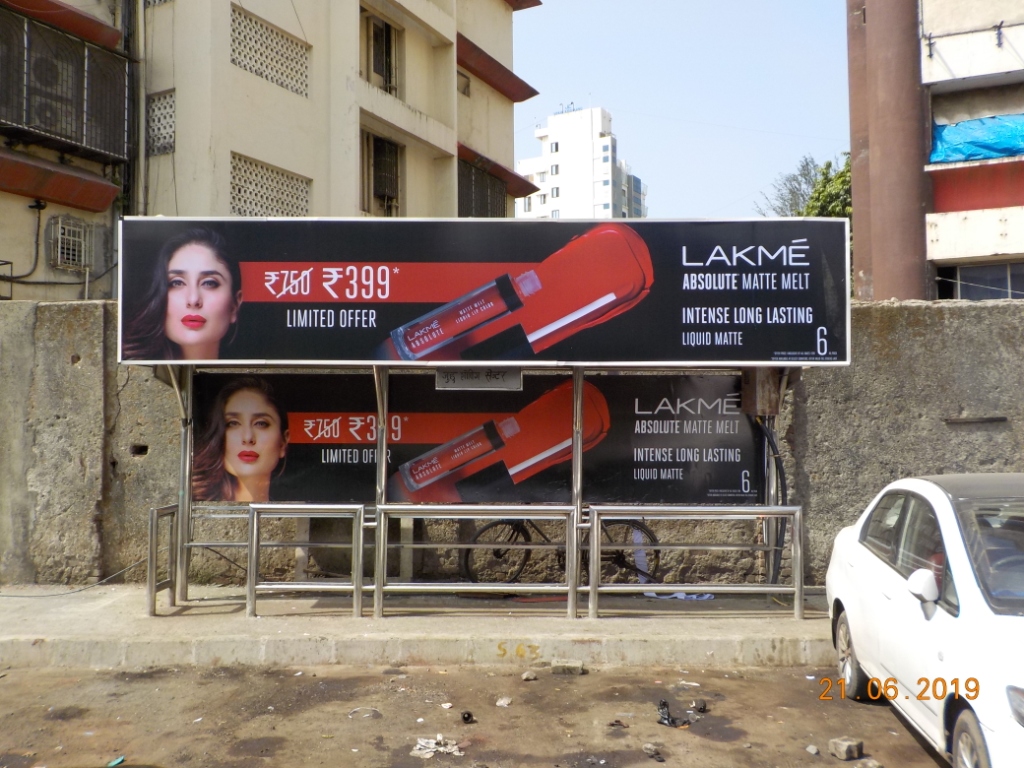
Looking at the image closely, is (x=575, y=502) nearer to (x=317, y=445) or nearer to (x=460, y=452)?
(x=460, y=452)

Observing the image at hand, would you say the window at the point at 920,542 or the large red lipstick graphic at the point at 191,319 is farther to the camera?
the large red lipstick graphic at the point at 191,319

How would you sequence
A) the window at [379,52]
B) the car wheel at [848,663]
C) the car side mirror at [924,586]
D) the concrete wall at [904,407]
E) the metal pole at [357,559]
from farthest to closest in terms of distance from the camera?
the window at [379,52] < the concrete wall at [904,407] < the metal pole at [357,559] < the car wheel at [848,663] < the car side mirror at [924,586]

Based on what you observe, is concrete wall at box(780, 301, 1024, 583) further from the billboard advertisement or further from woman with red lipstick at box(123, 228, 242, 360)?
woman with red lipstick at box(123, 228, 242, 360)

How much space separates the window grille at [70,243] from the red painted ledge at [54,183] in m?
0.29

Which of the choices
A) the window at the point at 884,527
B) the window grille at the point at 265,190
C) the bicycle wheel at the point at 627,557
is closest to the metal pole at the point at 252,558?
the bicycle wheel at the point at 627,557

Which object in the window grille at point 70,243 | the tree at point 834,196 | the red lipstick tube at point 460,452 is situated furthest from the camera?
the tree at point 834,196

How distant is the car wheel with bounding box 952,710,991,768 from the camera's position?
355cm

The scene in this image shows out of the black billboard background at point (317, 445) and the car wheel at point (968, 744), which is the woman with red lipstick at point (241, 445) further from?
the car wheel at point (968, 744)

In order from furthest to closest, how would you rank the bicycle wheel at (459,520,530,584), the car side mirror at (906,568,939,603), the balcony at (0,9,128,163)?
the balcony at (0,9,128,163) → the bicycle wheel at (459,520,530,584) → the car side mirror at (906,568,939,603)

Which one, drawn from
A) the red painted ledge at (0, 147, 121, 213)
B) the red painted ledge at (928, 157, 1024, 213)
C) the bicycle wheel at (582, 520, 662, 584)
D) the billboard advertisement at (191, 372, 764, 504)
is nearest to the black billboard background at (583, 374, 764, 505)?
the billboard advertisement at (191, 372, 764, 504)

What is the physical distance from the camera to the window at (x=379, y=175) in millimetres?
20406

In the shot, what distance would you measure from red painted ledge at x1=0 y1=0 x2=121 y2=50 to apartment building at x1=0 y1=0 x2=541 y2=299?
29 millimetres

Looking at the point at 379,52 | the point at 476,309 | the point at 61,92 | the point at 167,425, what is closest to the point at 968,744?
the point at 476,309

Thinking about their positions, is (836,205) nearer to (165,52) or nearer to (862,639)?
(165,52)
